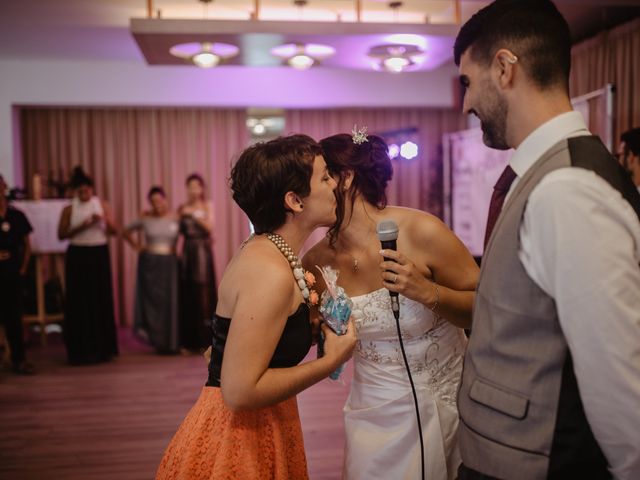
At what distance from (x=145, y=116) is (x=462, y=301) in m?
7.02

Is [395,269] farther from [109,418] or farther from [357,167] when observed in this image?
[109,418]

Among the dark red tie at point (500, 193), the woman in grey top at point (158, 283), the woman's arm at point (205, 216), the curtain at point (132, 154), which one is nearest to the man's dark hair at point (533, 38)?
the dark red tie at point (500, 193)

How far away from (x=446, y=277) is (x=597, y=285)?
3.30 feet

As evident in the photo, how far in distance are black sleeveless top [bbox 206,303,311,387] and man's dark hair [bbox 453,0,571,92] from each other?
0.77 metres

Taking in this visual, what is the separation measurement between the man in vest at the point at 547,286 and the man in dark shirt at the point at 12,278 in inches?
199

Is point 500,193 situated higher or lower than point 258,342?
higher

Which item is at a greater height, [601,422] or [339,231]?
[339,231]

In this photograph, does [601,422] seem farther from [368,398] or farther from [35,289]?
[35,289]

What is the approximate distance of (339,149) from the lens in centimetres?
198

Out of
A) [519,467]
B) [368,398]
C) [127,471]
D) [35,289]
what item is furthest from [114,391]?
[519,467]

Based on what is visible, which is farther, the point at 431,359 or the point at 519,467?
the point at 431,359

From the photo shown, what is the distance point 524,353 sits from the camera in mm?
1062

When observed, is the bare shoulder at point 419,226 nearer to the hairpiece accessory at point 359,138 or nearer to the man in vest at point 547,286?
the hairpiece accessory at point 359,138

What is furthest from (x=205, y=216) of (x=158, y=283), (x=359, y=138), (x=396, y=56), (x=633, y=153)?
(x=359, y=138)
